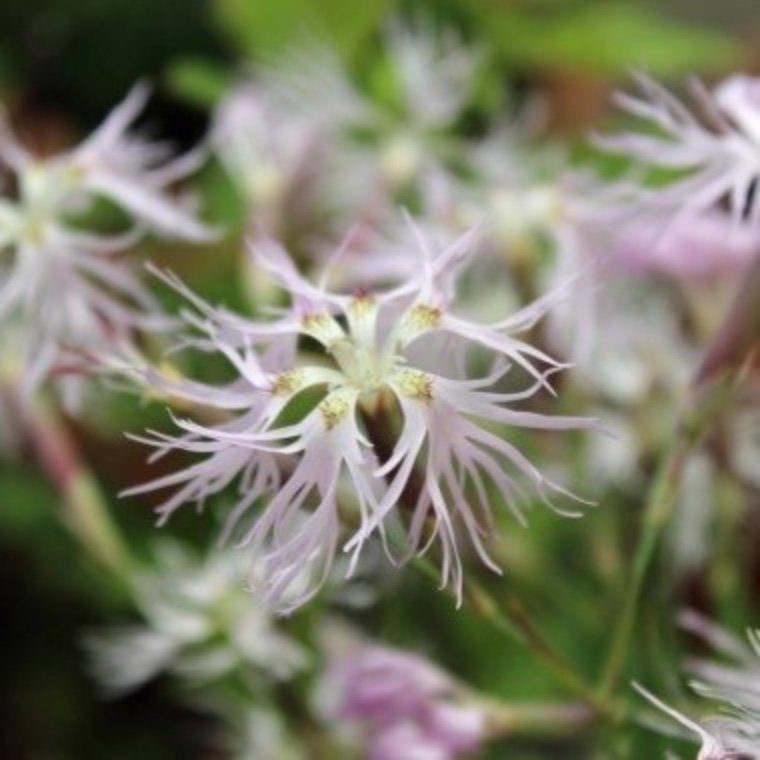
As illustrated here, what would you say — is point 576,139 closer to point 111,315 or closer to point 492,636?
point 492,636

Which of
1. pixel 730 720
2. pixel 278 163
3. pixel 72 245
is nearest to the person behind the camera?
pixel 730 720

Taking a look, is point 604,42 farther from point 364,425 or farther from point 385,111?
point 364,425

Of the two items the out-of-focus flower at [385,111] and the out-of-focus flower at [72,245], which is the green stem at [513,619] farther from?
the out-of-focus flower at [385,111]

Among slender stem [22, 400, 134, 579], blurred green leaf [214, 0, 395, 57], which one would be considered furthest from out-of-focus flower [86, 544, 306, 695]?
blurred green leaf [214, 0, 395, 57]

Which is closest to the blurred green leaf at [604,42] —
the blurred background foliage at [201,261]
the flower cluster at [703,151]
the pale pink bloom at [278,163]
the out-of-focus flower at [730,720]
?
the blurred background foliage at [201,261]

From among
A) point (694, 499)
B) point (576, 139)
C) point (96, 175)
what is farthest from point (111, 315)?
point (576, 139)

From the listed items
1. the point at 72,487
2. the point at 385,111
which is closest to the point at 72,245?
the point at 72,487
